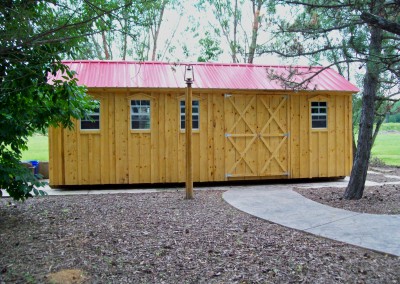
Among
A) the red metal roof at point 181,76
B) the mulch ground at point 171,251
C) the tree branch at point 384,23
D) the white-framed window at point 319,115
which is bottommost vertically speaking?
the mulch ground at point 171,251

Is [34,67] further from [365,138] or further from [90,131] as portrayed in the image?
[365,138]

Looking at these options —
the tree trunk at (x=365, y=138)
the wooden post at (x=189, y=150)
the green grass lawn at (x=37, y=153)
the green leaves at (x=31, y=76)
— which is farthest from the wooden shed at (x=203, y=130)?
the green grass lawn at (x=37, y=153)

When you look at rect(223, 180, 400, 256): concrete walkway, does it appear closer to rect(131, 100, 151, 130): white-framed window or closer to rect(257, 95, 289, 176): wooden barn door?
rect(257, 95, 289, 176): wooden barn door

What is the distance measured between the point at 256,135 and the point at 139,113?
9.90 ft

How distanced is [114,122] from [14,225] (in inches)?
170

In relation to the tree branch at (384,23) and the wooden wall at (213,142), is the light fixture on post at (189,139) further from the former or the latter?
the tree branch at (384,23)

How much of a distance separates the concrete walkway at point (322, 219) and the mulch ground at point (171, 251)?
0.24 m

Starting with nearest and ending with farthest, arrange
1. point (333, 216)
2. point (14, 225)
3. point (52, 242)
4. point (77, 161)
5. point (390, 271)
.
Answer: point (390, 271) → point (52, 242) → point (14, 225) → point (333, 216) → point (77, 161)

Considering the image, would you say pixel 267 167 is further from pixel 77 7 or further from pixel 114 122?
pixel 77 7

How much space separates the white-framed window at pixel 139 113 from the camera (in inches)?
386

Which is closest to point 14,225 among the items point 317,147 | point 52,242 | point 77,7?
point 52,242

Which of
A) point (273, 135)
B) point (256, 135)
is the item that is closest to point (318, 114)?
point (273, 135)

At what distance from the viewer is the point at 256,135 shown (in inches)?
403

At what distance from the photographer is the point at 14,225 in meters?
5.75
